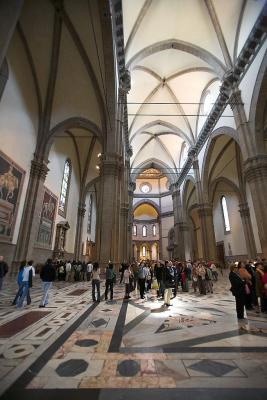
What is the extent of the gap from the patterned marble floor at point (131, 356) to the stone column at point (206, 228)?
14.3 metres

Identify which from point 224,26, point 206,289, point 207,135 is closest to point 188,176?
point 207,135

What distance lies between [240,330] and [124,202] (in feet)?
58.6

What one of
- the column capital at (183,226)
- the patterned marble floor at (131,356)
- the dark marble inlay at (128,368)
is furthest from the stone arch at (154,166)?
the dark marble inlay at (128,368)

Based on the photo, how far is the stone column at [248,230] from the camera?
61.4ft

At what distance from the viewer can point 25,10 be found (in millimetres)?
10617

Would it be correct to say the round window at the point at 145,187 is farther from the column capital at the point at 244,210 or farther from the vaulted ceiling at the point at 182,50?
the column capital at the point at 244,210

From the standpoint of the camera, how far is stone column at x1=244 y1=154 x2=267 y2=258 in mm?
10553

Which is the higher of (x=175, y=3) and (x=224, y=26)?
(x=175, y=3)

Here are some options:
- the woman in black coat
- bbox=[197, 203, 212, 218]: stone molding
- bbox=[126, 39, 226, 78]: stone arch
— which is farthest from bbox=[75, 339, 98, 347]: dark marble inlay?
bbox=[197, 203, 212, 218]: stone molding

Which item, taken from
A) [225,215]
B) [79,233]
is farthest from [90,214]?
[225,215]

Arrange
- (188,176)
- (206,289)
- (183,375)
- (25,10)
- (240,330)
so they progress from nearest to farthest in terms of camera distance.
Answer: (183,375)
(240,330)
(206,289)
(25,10)
(188,176)

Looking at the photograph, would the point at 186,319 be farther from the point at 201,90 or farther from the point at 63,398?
the point at 201,90

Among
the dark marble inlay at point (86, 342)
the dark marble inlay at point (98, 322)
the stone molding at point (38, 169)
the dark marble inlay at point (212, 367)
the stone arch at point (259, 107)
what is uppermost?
the stone arch at point (259, 107)

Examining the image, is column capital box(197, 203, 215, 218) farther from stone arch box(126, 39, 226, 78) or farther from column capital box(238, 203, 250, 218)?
stone arch box(126, 39, 226, 78)
